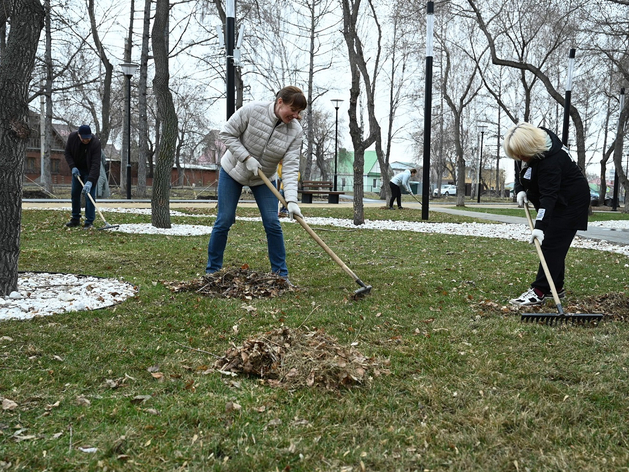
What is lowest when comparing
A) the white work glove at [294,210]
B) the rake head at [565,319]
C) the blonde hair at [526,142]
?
the rake head at [565,319]

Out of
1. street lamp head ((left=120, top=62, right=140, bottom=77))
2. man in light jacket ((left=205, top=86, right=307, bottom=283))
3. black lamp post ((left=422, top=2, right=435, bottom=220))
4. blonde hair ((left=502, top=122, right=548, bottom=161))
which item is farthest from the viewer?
street lamp head ((left=120, top=62, right=140, bottom=77))

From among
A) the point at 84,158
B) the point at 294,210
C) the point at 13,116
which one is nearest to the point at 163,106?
the point at 84,158

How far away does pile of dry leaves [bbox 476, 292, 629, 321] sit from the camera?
4465 mm

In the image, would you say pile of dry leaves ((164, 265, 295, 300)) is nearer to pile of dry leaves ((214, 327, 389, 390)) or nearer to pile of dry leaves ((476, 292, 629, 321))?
pile of dry leaves ((214, 327, 389, 390))

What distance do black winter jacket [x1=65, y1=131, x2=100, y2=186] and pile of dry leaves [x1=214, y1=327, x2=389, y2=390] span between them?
24.5ft

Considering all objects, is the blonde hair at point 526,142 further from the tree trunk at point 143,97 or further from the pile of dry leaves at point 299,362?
the tree trunk at point 143,97

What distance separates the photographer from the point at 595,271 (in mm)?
6727

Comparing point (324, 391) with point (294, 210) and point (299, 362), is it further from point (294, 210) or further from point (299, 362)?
point (294, 210)

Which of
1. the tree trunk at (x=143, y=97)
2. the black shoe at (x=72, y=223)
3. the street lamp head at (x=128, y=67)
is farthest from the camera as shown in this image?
the tree trunk at (x=143, y=97)

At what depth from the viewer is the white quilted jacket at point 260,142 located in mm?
5102

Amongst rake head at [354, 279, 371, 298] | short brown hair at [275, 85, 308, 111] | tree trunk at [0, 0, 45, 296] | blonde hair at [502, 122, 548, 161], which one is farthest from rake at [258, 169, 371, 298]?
tree trunk at [0, 0, 45, 296]

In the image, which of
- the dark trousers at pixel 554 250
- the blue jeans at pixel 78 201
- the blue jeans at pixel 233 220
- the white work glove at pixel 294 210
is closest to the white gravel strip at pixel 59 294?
the blue jeans at pixel 233 220

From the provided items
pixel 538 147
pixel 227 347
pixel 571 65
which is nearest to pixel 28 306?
pixel 227 347

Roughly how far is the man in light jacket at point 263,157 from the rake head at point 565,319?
7.33 feet
